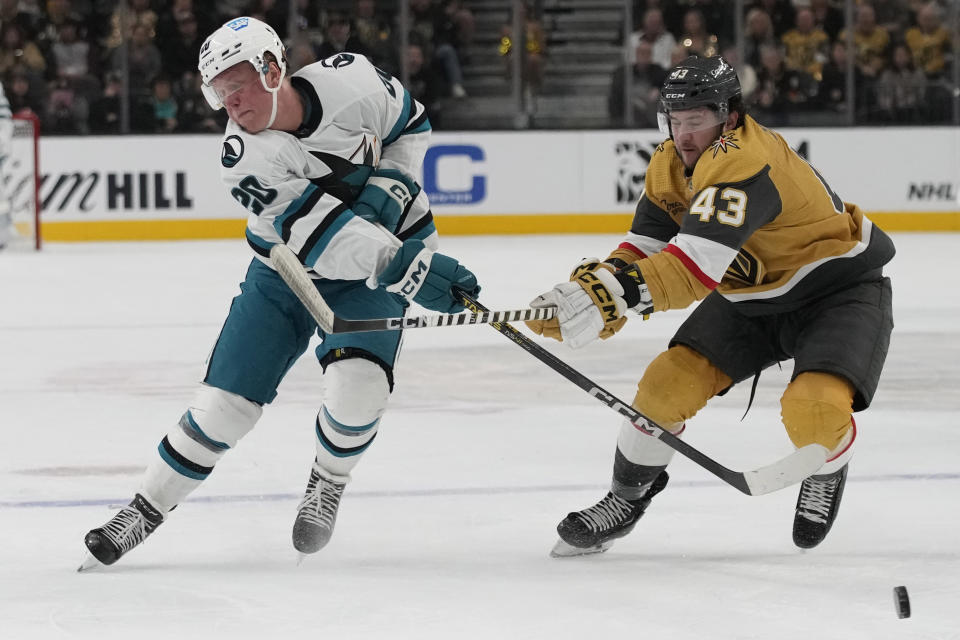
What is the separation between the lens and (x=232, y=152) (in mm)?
2582

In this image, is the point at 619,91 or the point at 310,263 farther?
the point at 619,91

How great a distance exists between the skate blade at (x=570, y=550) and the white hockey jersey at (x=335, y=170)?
Answer: 606mm

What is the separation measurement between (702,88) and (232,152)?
81cm

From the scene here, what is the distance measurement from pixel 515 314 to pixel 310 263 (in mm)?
378

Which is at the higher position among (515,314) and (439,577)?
(515,314)

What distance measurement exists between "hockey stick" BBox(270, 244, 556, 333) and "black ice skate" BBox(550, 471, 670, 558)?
432 millimetres

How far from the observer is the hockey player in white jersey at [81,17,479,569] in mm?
2564

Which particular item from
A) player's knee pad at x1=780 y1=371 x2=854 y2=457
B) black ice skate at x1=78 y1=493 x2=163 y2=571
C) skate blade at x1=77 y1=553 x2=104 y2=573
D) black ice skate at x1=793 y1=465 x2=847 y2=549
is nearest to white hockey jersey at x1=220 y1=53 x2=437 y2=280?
black ice skate at x1=78 y1=493 x2=163 y2=571

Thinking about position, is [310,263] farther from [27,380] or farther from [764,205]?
[27,380]

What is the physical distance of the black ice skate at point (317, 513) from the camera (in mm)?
2697

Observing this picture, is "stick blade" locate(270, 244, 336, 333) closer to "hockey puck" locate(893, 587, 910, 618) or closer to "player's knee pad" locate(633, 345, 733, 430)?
"player's knee pad" locate(633, 345, 733, 430)

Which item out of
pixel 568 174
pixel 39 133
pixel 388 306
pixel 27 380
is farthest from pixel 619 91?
pixel 388 306

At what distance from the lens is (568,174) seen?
9.45 meters

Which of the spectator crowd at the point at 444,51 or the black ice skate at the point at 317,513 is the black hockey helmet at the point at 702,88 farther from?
the spectator crowd at the point at 444,51
